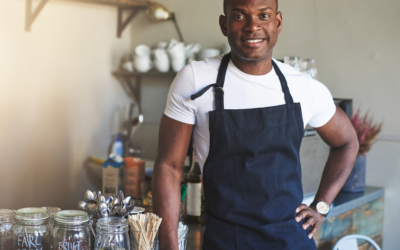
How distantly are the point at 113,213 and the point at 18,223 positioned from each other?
273 mm

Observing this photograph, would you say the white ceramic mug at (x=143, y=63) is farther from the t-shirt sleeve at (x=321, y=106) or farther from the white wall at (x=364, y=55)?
the t-shirt sleeve at (x=321, y=106)

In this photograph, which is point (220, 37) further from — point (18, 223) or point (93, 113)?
point (18, 223)

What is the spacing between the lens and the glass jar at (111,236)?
3.25 feet

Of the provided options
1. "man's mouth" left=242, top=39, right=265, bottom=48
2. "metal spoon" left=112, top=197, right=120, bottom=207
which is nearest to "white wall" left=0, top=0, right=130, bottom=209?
"metal spoon" left=112, top=197, right=120, bottom=207

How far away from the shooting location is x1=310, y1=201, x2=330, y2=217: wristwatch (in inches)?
56.5

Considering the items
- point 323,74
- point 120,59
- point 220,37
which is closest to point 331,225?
point 323,74

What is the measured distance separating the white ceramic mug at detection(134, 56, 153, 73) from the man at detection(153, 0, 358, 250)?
5.83ft

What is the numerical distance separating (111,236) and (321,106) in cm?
78

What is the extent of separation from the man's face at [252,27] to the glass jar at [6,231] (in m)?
0.76

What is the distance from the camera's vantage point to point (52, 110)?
9.09 ft

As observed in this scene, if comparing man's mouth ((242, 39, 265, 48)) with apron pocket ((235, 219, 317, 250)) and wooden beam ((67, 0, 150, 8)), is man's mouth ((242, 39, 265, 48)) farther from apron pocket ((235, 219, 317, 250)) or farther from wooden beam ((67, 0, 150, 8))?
wooden beam ((67, 0, 150, 8))

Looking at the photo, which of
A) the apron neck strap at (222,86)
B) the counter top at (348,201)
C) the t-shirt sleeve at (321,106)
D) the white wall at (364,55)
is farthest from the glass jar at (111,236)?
the white wall at (364,55)

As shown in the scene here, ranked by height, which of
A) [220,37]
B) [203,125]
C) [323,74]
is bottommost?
[203,125]

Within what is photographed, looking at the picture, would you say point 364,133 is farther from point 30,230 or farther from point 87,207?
point 30,230
